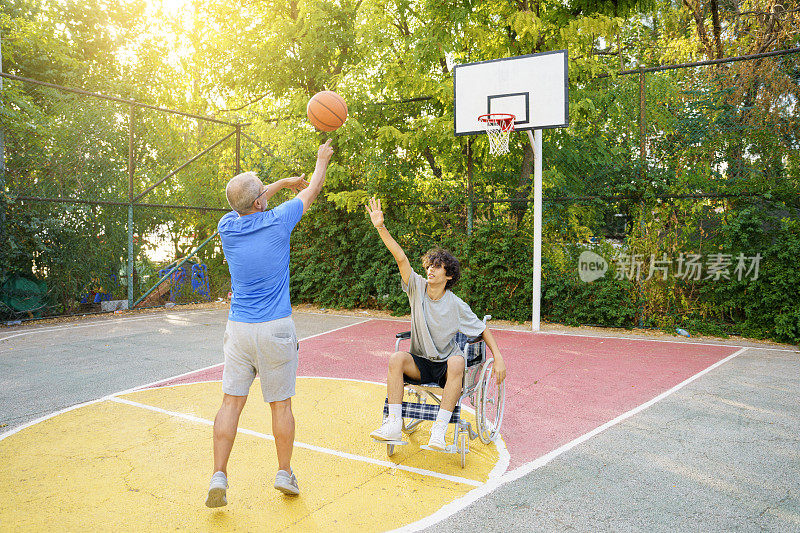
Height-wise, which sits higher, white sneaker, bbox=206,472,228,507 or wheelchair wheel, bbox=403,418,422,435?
white sneaker, bbox=206,472,228,507

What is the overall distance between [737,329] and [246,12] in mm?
13781

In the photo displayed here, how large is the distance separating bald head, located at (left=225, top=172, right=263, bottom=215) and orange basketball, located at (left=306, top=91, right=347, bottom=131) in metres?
2.77

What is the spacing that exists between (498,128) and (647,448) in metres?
6.64

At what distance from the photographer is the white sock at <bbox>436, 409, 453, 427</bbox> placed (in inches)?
152

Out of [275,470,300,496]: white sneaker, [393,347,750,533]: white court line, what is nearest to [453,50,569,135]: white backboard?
[393,347,750,533]: white court line

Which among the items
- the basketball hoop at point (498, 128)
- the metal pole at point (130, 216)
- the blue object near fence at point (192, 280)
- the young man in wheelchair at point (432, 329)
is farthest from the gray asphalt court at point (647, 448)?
the blue object near fence at point (192, 280)

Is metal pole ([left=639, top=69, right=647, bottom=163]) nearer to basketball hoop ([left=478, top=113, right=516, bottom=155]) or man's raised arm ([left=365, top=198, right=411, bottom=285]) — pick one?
basketball hoop ([left=478, top=113, right=516, bottom=155])

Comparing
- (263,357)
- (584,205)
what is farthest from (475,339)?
(584,205)

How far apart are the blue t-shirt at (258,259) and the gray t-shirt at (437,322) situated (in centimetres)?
113

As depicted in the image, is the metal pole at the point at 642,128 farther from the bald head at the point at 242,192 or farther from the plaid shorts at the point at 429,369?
the bald head at the point at 242,192

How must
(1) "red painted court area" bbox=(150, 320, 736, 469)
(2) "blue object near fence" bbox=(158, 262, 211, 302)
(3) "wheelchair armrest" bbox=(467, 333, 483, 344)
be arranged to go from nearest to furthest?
(3) "wheelchair armrest" bbox=(467, 333, 483, 344)
(1) "red painted court area" bbox=(150, 320, 736, 469)
(2) "blue object near fence" bbox=(158, 262, 211, 302)

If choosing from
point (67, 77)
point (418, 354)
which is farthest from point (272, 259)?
point (67, 77)

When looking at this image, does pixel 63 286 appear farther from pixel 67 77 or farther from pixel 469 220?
pixel 67 77

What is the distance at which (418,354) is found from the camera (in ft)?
13.9
